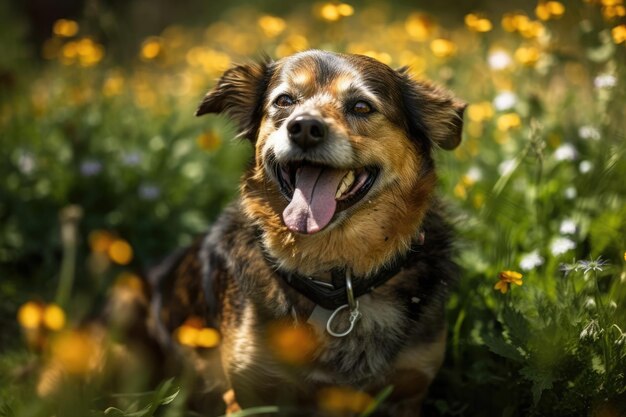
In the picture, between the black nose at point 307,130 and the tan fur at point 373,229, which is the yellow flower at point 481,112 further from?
the black nose at point 307,130

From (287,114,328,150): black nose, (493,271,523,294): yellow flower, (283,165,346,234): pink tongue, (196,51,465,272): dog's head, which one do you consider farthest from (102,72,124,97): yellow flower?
(493,271,523,294): yellow flower

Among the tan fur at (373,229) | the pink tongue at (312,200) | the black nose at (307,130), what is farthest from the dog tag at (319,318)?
the black nose at (307,130)

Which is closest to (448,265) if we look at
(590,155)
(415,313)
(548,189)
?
(415,313)

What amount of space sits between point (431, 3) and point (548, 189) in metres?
8.62

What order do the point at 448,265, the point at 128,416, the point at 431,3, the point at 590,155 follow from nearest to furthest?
the point at 128,416 < the point at 448,265 < the point at 590,155 < the point at 431,3

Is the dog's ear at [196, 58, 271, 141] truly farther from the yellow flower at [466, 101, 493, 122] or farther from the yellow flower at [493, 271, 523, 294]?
the yellow flower at [466, 101, 493, 122]

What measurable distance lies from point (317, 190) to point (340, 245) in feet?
0.92

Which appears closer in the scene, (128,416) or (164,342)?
(128,416)

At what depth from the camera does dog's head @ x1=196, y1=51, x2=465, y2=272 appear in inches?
115

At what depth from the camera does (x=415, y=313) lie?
10.3 feet

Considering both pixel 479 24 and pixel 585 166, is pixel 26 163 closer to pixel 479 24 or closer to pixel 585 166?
pixel 479 24

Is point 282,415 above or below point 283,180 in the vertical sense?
below

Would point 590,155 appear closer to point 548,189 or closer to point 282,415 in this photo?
point 548,189

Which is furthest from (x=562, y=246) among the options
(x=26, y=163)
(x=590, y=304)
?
(x=26, y=163)
